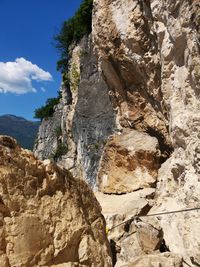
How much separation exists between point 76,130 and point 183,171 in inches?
546

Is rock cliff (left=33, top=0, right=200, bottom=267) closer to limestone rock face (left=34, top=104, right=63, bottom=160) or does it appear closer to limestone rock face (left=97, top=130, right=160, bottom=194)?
limestone rock face (left=97, top=130, right=160, bottom=194)

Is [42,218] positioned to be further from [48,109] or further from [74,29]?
[48,109]

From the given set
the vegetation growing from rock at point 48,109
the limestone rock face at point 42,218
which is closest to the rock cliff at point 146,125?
the limestone rock face at point 42,218

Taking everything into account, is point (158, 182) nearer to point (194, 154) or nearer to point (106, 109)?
point (194, 154)

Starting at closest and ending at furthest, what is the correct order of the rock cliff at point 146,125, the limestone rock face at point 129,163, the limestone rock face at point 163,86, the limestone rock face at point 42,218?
1. the limestone rock face at point 42,218
2. the limestone rock face at point 163,86
3. the rock cliff at point 146,125
4. the limestone rock face at point 129,163

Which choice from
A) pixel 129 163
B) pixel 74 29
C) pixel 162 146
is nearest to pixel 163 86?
pixel 162 146

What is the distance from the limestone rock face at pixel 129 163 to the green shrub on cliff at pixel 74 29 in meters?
11.8

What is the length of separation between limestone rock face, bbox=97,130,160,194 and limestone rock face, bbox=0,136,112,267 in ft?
21.5

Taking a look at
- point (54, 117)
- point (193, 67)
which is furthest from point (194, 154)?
point (54, 117)

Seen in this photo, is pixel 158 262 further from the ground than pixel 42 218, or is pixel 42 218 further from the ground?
pixel 42 218

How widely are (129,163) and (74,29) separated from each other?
52.5 ft

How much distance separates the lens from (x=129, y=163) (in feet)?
42.6

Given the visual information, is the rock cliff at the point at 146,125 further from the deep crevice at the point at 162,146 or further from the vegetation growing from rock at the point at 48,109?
the vegetation growing from rock at the point at 48,109

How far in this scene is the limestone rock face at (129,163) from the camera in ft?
40.6
